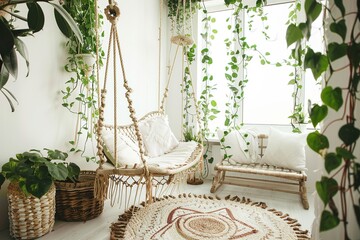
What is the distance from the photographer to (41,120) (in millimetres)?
1940

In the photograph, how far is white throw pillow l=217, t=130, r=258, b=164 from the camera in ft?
9.11

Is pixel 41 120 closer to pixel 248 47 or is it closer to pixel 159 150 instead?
pixel 159 150

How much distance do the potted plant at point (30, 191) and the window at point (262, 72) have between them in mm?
2196

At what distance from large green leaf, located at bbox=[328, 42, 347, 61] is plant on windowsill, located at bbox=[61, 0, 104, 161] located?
174 cm

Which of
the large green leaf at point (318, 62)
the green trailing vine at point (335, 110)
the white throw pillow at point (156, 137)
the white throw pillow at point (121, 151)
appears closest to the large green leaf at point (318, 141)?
the green trailing vine at point (335, 110)

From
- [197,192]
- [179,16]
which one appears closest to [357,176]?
[197,192]

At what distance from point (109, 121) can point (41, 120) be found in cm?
71

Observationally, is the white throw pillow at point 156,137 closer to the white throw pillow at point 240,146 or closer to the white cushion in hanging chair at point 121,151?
the white cushion in hanging chair at point 121,151

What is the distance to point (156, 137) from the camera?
2.41 m

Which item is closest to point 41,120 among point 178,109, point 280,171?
point 178,109

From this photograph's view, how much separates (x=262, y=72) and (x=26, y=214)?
283 cm

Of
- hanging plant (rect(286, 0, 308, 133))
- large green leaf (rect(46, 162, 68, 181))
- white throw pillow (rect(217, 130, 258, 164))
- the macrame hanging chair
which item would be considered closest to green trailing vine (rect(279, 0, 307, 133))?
hanging plant (rect(286, 0, 308, 133))

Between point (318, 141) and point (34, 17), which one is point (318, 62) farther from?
point (34, 17)

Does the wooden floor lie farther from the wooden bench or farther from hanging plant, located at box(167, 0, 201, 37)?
hanging plant, located at box(167, 0, 201, 37)
